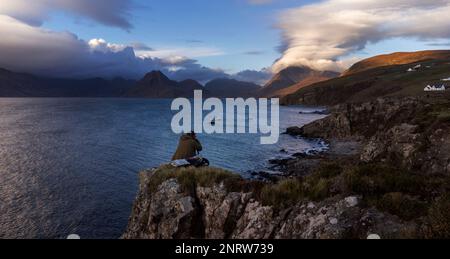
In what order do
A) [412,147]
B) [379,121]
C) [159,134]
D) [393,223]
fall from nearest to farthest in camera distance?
1. [393,223]
2. [412,147]
3. [379,121]
4. [159,134]

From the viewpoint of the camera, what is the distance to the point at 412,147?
38.8 metres

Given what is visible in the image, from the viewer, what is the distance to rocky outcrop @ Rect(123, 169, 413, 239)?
1217 centimetres

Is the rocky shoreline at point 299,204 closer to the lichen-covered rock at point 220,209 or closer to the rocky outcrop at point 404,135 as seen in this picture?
the lichen-covered rock at point 220,209

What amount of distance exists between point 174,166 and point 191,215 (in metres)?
4.16

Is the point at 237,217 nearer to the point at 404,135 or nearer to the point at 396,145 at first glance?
the point at 396,145

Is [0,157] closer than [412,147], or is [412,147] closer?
[412,147]

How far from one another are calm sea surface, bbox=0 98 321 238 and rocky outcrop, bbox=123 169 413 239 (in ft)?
50.7

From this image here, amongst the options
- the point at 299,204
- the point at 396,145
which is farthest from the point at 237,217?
the point at 396,145

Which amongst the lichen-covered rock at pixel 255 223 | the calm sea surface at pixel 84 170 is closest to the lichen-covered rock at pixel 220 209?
the lichen-covered rock at pixel 255 223

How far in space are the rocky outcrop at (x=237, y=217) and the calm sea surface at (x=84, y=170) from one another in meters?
15.4

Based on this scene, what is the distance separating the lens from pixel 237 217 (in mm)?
16375
